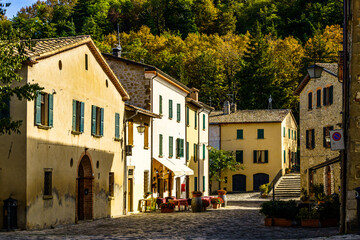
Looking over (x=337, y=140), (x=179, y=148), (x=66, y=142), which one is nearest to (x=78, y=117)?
(x=66, y=142)

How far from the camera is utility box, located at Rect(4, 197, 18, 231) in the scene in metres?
20.5

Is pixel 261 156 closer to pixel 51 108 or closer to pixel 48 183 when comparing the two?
pixel 48 183

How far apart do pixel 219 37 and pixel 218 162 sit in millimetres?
33378

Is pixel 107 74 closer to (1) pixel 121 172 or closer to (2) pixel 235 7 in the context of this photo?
(1) pixel 121 172

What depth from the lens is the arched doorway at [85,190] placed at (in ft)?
88.3

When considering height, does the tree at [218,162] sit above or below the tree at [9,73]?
below

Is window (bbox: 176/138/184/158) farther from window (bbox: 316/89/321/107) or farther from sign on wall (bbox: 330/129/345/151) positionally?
sign on wall (bbox: 330/129/345/151)

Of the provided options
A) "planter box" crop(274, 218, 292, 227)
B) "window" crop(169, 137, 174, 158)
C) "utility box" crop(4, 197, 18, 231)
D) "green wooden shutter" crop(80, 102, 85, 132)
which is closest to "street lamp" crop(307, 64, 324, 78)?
"planter box" crop(274, 218, 292, 227)

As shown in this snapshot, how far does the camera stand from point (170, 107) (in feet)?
132

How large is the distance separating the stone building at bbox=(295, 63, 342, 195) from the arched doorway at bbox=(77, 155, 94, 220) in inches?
702

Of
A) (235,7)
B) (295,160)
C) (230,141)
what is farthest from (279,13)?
(230,141)

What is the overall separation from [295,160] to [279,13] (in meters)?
35.8

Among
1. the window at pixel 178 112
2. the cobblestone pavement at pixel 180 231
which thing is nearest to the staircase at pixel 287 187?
the window at pixel 178 112

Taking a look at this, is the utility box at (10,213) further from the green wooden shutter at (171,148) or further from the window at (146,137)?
the green wooden shutter at (171,148)
